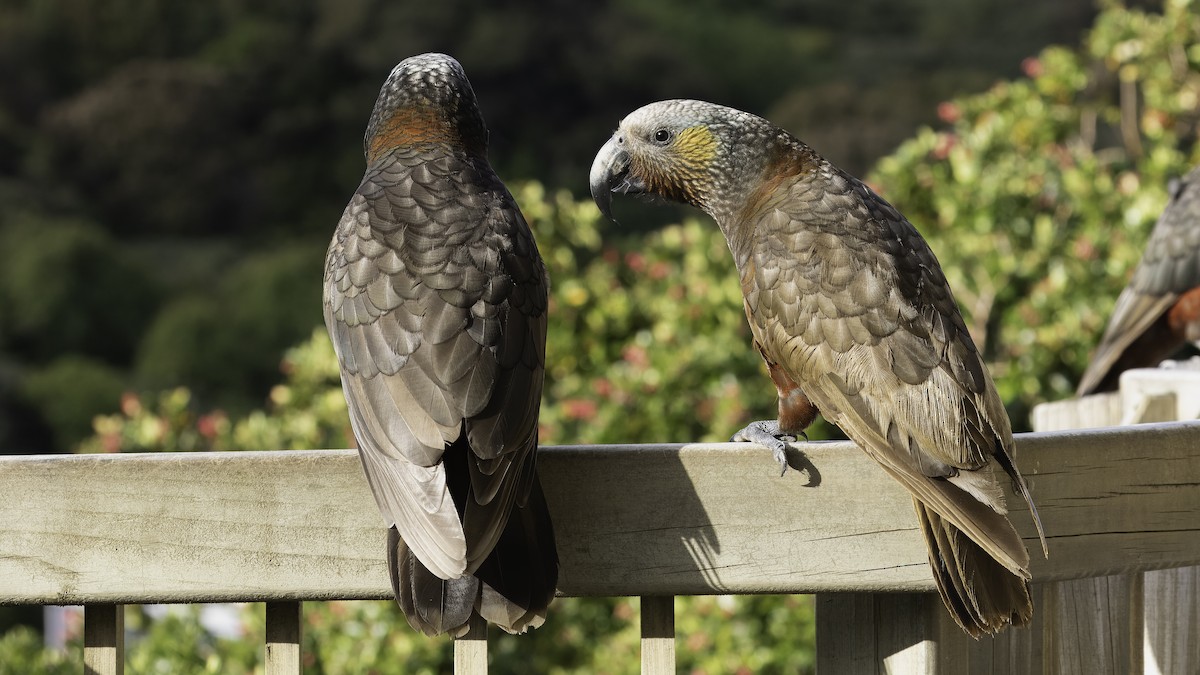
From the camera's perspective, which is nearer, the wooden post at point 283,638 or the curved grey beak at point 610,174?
the wooden post at point 283,638

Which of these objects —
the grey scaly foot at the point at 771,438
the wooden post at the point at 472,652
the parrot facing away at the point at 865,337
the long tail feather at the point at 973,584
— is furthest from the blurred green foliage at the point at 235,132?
the long tail feather at the point at 973,584

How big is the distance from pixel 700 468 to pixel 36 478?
88 centimetres

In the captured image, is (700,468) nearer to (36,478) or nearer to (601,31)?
(36,478)

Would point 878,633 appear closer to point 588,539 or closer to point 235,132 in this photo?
point 588,539

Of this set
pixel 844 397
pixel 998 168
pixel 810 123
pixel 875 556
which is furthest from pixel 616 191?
pixel 810 123

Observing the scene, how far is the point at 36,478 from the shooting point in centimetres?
169

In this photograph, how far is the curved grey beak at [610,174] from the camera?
2994 millimetres

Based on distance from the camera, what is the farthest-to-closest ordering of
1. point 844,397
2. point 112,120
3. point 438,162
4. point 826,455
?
point 112,120, point 438,162, point 844,397, point 826,455

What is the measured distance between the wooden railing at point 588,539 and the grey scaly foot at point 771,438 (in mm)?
18

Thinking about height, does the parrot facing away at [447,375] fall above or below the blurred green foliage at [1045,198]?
below

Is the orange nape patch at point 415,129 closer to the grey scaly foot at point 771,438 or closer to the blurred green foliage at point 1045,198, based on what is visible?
the grey scaly foot at point 771,438

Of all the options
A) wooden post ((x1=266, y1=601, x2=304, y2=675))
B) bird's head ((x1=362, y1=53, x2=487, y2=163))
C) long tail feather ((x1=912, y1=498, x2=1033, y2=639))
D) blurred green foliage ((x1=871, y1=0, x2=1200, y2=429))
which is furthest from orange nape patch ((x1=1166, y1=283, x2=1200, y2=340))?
wooden post ((x1=266, y1=601, x2=304, y2=675))

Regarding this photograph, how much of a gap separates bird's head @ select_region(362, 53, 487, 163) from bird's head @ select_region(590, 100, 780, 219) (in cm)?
34

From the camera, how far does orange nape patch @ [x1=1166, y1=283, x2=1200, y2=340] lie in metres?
4.30
